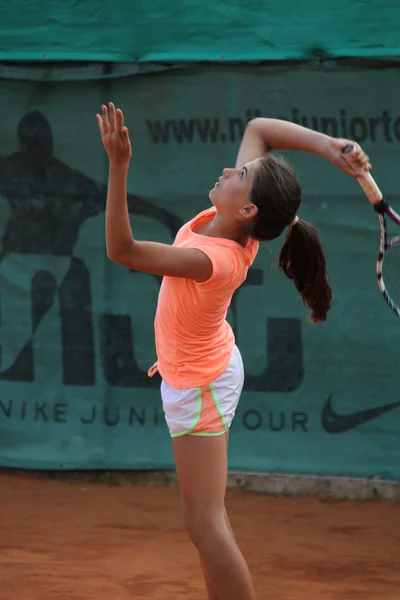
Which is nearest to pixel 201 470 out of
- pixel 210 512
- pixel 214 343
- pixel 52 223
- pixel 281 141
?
pixel 210 512

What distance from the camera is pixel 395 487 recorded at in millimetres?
5551

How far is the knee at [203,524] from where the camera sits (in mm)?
3180

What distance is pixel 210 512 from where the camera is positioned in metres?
3.19

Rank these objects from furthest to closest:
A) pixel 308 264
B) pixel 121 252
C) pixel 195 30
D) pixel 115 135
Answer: pixel 195 30, pixel 308 264, pixel 121 252, pixel 115 135

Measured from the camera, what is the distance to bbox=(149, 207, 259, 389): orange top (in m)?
3.11

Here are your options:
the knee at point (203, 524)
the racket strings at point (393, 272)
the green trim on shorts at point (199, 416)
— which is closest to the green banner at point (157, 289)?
the racket strings at point (393, 272)

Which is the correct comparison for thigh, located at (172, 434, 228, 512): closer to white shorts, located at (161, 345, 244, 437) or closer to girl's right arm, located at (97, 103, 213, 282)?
white shorts, located at (161, 345, 244, 437)

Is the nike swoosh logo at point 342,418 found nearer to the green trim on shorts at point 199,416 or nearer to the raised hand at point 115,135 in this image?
the green trim on shorts at point 199,416

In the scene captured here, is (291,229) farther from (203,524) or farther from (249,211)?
(203,524)

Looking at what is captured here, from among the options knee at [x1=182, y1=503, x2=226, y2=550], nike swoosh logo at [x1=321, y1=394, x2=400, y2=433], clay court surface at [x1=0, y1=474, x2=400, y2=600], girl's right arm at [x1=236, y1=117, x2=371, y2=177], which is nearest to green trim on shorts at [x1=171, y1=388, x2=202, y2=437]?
knee at [x1=182, y1=503, x2=226, y2=550]

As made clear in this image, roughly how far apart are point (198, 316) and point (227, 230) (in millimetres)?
292

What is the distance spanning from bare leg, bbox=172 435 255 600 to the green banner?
228 centimetres

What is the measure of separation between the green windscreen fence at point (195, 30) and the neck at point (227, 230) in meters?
2.42

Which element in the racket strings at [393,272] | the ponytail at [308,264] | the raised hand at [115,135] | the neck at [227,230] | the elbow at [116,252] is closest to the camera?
the raised hand at [115,135]
